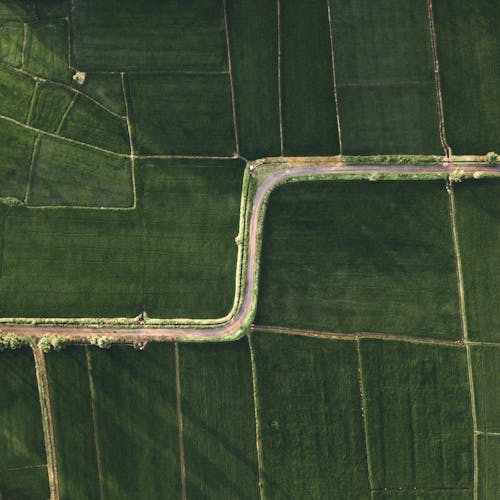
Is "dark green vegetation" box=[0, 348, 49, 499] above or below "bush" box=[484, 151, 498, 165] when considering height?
below

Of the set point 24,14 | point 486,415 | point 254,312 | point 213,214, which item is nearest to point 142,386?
point 254,312

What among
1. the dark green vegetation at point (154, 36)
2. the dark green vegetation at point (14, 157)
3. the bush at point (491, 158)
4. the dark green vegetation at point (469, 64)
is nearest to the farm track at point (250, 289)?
the bush at point (491, 158)

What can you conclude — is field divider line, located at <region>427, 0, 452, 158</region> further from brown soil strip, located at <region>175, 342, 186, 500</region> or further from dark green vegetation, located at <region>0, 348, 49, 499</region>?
dark green vegetation, located at <region>0, 348, 49, 499</region>

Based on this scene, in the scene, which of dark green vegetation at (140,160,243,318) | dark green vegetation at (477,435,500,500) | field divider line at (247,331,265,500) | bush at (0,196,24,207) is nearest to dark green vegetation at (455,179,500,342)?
dark green vegetation at (477,435,500,500)

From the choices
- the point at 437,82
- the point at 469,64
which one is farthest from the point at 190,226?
the point at 469,64

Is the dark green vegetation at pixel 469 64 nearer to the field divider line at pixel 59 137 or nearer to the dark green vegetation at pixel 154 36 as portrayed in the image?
the dark green vegetation at pixel 154 36
